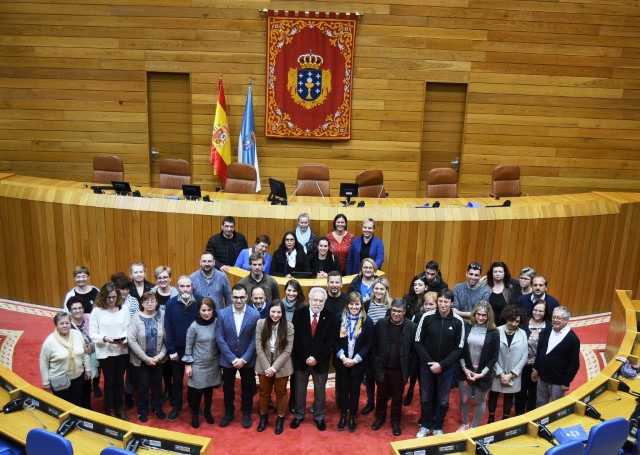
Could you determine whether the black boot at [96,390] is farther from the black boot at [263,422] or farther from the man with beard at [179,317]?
the black boot at [263,422]

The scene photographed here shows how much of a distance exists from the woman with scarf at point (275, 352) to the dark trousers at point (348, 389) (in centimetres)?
42

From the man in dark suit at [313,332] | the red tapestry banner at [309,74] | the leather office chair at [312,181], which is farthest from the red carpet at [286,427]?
the red tapestry banner at [309,74]

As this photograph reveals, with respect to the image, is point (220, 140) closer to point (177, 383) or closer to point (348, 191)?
point (348, 191)

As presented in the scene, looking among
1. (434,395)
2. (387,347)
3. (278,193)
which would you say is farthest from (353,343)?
(278,193)

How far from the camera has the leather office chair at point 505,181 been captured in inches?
346

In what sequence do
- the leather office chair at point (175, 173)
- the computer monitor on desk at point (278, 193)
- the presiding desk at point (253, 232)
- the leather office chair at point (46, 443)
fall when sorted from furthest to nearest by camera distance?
the leather office chair at point (175, 173) → the computer monitor on desk at point (278, 193) → the presiding desk at point (253, 232) → the leather office chair at point (46, 443)

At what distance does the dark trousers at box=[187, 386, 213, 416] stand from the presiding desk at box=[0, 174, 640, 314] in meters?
2.37

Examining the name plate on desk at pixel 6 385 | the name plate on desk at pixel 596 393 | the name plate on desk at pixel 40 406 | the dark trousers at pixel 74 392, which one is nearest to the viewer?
the name plate on desk at pixel 40 406

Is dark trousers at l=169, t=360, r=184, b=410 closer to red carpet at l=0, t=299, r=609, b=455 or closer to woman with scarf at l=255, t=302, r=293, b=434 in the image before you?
red carpet at l=0, t=299, r=609, b=455

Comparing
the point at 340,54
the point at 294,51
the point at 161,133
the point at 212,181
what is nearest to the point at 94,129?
the point at 161,133

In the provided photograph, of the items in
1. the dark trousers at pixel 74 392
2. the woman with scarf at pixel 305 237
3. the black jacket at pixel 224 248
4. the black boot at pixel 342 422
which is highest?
the woman with scarf at pixel 305 237

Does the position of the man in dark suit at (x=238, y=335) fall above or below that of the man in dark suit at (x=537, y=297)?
below

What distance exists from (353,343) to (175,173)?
457 cm

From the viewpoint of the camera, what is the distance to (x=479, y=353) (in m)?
5.01
